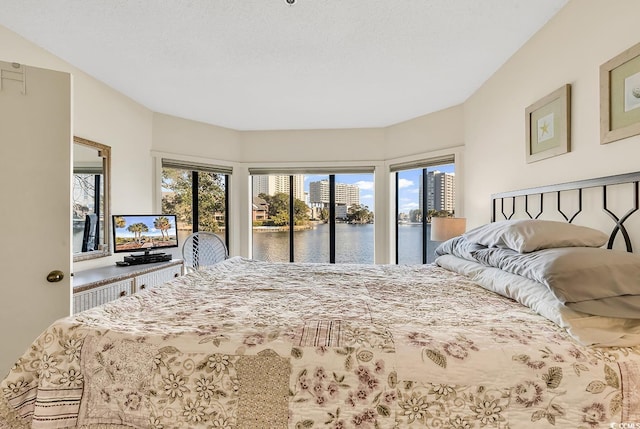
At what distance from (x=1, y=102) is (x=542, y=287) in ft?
8.90

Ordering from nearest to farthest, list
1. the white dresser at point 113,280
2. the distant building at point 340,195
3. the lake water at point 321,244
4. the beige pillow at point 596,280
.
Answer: the beige pillow at point 596,280
the white dresser at point 113,280
the lake water at point 321,244
the distant building at point 340,195

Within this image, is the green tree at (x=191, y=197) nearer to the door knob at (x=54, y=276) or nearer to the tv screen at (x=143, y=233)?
the tv screen at (x=143, y=233)

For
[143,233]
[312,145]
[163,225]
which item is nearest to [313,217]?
[312,145]

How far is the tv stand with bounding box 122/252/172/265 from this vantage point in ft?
9.66

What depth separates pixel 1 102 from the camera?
1.54 m

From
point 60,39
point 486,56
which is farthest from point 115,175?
point 486,56

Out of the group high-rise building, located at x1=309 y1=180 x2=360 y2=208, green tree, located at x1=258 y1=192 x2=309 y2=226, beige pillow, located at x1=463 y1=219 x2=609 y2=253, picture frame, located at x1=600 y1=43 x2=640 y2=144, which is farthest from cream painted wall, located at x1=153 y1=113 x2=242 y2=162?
picture frame, located at x1=600 y1=43 x2=640 y2=144

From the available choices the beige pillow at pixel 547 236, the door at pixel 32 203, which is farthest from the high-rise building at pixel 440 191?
the door at pixel 32 203

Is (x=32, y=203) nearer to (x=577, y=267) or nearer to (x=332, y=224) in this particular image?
(x=577, y=267)

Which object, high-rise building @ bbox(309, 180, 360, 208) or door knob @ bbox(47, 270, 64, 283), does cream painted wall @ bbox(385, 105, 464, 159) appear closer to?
high-rise building @ bbox(309, 180, 360, 208)

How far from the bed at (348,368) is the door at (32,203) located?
735mm

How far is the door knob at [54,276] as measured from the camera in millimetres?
1596

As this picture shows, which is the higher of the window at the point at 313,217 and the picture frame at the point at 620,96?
the picture frame at the point at 620,96

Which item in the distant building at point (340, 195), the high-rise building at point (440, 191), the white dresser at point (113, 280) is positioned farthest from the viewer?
the distant building at point (340, 195)
